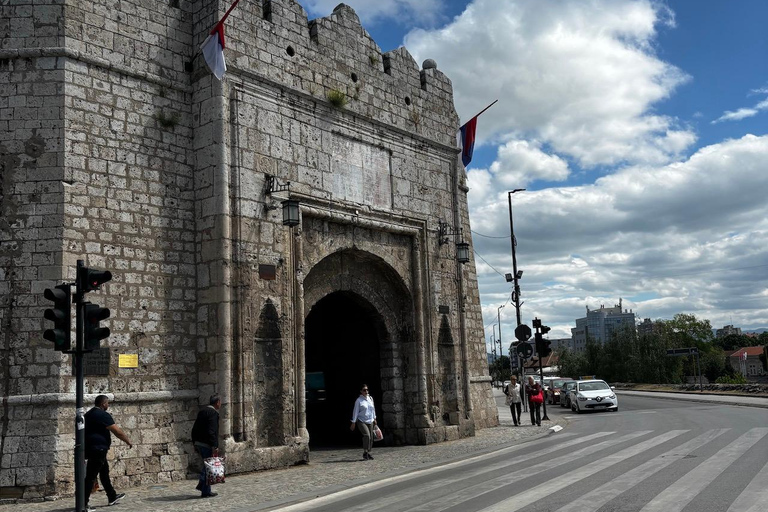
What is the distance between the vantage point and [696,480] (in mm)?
8656

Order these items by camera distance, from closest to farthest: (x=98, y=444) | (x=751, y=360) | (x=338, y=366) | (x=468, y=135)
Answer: (x=98, y=444) < (x=338, y=366) < (x=468, y=135) < (x=751, y=360)

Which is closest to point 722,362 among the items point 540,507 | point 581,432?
point 581,432

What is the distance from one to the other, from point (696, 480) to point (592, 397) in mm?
17186

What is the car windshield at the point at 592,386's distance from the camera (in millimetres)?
26122

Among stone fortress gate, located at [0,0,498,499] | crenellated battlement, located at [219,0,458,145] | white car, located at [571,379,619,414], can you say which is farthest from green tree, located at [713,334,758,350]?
stone fortress gate, located at [0,0,498,499]

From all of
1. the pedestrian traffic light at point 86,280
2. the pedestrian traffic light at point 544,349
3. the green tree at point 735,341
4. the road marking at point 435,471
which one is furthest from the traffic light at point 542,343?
the green tree at point 735,341

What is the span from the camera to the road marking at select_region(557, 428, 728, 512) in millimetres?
7430

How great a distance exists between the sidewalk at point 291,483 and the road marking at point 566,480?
8.85 ft

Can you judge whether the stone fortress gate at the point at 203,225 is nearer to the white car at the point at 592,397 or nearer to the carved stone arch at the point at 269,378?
the carved stone arch at the point at 269,378

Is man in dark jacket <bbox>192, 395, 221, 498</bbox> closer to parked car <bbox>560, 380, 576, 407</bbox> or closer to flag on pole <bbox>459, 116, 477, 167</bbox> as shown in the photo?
flag on pole <bbox>459, 116, 477, 167</bbox>

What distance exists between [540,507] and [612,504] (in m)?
0.77

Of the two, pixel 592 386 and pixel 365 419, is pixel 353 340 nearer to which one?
pixel 365 419

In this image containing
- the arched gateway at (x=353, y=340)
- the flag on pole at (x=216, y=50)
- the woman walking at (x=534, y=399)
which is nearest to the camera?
the flag on pole at (x=216, y=50)

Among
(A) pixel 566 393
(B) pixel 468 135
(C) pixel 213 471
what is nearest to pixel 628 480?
(C) pixel 213 471
